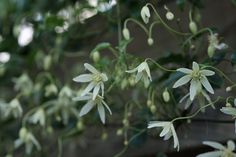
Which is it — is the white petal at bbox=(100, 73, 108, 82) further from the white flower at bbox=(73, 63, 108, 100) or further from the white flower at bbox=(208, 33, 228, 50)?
the white flower at bbox=(208, 33, 228, 50)

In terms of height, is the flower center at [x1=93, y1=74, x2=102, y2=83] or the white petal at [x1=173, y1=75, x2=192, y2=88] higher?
the flower center at [x1=93, y1=74, x2=102, y2=83]

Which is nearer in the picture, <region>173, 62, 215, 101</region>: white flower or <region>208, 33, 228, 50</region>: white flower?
<region>173, 62, 215, 101</region>: white flower

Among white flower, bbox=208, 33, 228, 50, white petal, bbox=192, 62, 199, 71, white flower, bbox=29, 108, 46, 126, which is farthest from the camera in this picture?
white flower, bbox=29, 108, 46, 126

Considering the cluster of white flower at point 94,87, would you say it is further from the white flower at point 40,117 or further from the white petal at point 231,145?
the white flower at point 40,117

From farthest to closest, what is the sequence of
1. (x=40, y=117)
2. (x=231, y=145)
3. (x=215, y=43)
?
(x=40, y=117) → (x=215, y=43) → (x=231, y=145)

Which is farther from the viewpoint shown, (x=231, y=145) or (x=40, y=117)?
(x=40, y=117)

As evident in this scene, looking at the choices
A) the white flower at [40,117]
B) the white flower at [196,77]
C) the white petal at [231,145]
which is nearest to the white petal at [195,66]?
the white flower at [196,77]

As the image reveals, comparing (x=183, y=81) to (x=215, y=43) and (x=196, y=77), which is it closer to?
(x=196, y=77)

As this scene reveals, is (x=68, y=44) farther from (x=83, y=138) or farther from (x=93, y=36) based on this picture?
(x=83, y=138)

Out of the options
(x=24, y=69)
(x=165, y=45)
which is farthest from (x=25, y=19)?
(x=165, y=45)

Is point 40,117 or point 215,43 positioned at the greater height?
point 215,43

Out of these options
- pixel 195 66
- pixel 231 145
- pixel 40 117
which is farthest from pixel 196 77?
pixel 40 117

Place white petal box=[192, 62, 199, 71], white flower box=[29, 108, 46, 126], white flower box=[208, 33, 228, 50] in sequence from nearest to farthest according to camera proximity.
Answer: white petal box=[192, 62, 199, 71] < white flower box=[208, 33, 228, 50] < white flower box=[29, 108, 46, 126]

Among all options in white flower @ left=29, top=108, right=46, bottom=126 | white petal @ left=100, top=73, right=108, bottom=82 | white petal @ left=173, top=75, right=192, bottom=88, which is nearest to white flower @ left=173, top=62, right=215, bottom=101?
white petal @ left=173, top=75, right=192, bottom=88
